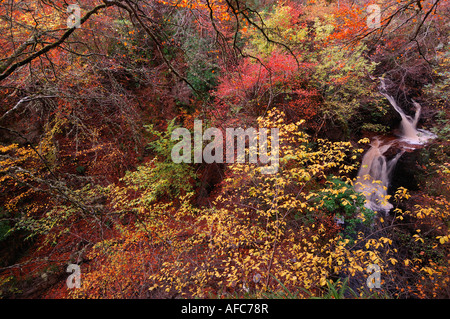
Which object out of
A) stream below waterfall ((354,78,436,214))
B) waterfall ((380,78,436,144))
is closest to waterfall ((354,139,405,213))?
stream below waterfall ((354,78,436,214))

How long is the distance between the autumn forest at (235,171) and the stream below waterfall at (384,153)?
0.09 meters

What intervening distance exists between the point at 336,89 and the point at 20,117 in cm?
1372

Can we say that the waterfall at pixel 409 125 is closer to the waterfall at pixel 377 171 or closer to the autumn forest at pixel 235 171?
the autumn forest at pixel 235 171

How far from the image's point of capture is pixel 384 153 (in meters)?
8.71

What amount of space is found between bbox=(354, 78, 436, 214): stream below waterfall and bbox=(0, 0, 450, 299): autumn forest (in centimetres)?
9

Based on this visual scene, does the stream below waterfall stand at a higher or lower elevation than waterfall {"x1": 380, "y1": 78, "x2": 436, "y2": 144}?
lower

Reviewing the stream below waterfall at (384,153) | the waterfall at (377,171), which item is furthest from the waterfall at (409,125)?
the waterfall at (377,171)

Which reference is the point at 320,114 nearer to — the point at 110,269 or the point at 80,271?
the point at 110,269

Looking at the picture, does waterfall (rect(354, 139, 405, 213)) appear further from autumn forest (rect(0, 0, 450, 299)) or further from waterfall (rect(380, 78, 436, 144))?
waterfall (rect(380, 78, 436, 144))

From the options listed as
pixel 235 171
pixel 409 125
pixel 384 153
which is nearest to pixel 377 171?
pixel 384 153

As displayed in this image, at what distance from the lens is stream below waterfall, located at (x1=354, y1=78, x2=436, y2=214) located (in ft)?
26.5

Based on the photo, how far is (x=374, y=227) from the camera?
654 cm
